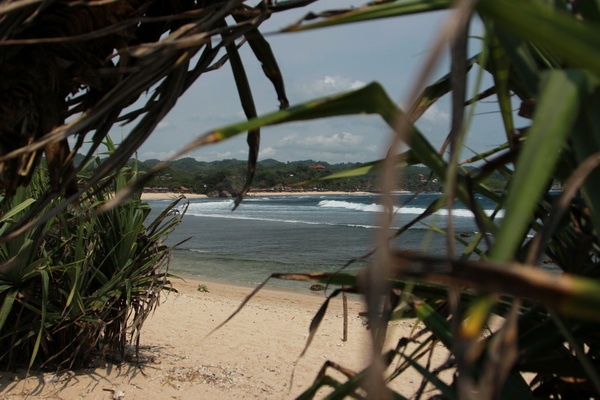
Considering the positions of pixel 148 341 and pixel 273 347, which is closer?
pixel 148 341

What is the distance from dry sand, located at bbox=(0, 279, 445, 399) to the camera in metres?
4.24

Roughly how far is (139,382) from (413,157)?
4249 millimetres

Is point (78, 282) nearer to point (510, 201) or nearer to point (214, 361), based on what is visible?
point (214, 361)

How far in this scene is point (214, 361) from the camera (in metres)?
5.62

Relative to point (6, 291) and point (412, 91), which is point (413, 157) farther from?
point (6, 291)

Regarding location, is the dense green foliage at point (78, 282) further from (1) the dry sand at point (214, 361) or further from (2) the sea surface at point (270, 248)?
(2) the sea surface at point (270, 248)

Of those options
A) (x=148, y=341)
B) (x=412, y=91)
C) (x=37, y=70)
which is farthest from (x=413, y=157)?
(x=148, y=341)

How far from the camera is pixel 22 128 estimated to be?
0.97 meters

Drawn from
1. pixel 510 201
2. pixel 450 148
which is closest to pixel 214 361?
pixel 450 148

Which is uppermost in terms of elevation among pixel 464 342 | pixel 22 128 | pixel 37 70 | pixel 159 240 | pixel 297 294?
pixel 37 70

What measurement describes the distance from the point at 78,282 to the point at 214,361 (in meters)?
2.02

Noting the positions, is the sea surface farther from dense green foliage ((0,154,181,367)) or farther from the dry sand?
dense green foliage ((0,154,181,367))

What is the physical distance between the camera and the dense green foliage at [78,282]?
3922 millimetres

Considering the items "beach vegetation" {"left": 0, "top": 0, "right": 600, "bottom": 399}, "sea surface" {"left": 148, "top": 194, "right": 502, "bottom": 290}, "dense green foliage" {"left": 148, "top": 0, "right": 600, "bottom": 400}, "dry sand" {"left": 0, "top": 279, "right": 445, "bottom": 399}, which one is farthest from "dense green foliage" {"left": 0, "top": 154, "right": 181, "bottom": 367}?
"sea surface" {"left": 148, "top": 194, "right": 502, "bottom": 290}
